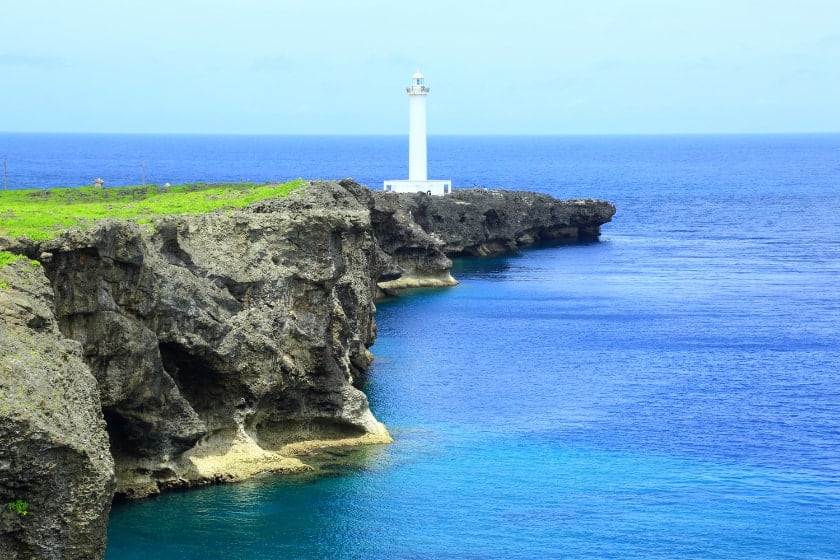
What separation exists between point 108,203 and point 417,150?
3192 inches

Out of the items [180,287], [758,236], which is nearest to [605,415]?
[180,287]

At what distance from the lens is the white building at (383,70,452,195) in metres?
134

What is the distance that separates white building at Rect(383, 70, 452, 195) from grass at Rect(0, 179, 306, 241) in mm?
64222

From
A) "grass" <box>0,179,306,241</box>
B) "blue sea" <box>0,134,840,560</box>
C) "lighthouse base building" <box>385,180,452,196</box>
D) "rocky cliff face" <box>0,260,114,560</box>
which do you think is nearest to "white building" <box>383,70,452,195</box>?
"lighthouse base building" <box>385,180,452,196</box>

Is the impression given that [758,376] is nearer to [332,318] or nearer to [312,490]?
[332,318]

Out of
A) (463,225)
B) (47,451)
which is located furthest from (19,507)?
(463,225)

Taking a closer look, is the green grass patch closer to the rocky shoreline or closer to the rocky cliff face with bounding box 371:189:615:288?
the rocky shoreline

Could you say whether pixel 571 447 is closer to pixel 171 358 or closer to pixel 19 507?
pixel 171 358

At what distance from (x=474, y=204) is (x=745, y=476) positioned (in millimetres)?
79570

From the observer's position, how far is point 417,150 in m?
137

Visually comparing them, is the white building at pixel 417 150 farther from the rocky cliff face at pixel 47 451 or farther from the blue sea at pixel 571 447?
the rocky cliff face at pixel 47 451

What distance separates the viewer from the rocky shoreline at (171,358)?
29062 mm

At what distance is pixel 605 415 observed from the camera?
56.3 m

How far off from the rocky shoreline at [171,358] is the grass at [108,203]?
130 cm
